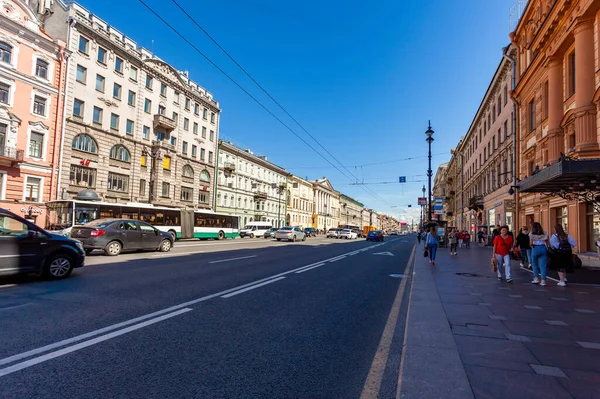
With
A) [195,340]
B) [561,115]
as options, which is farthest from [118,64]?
[195,340]

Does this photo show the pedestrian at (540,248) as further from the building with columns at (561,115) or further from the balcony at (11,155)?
the balcony at (11,155)

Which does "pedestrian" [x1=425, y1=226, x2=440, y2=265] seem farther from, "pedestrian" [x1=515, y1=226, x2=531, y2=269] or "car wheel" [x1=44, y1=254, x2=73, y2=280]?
"car wheel" [x1=44, y1=254, x2=73, y2=280]

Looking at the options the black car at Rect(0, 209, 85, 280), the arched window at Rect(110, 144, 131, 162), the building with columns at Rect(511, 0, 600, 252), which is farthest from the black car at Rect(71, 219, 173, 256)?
the arched window at Rect(110, 144, 131, 162)

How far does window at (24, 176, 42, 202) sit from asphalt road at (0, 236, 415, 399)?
23.9m

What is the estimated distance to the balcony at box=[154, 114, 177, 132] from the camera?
39031 millimetres

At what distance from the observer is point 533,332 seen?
15.6 feet

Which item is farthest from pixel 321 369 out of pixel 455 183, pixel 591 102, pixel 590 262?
pixel 455 183

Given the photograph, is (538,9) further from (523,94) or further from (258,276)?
(258,276)

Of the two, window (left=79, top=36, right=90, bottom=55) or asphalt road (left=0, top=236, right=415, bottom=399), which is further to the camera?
window (left=79, top=36, right=90, bottom=55)

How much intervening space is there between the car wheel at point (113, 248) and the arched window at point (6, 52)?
1998 cm

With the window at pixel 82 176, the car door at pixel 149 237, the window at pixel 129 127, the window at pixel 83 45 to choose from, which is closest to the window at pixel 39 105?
the window at pixel 82 176

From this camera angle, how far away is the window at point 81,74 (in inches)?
1221

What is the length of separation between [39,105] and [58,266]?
86.1ft

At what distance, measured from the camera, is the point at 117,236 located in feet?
51.0
